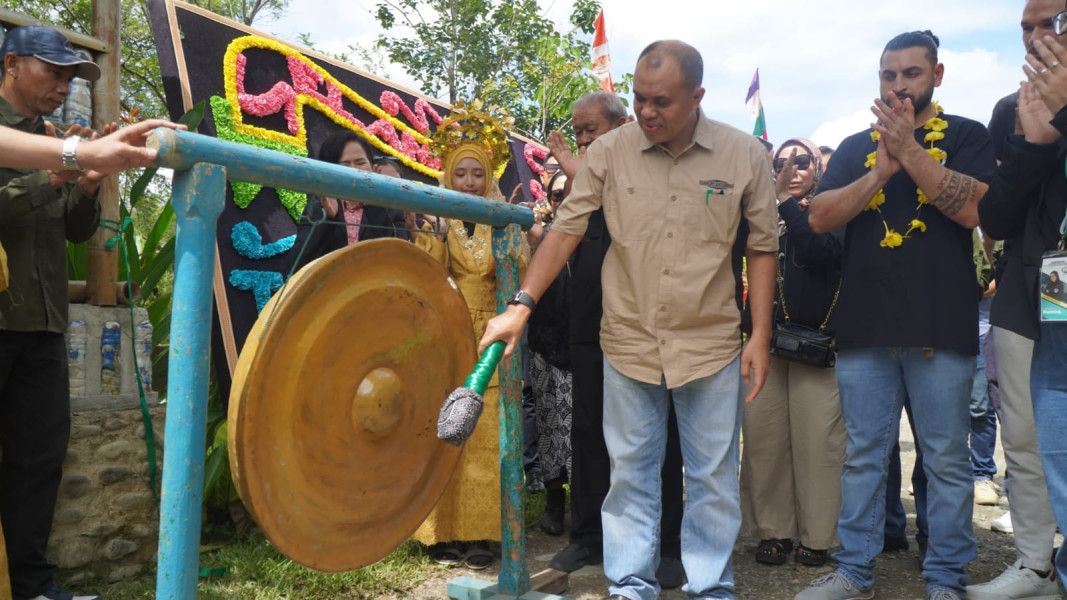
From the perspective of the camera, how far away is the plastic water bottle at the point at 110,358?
3.30 m

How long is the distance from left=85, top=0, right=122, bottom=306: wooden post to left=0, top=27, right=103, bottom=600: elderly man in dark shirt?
1.30ft

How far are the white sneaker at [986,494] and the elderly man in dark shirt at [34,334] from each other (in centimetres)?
455

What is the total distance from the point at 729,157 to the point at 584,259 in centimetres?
103

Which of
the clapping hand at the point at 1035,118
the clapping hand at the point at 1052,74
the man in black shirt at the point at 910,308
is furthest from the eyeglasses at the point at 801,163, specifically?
the clapping hand at the point at 1052,74

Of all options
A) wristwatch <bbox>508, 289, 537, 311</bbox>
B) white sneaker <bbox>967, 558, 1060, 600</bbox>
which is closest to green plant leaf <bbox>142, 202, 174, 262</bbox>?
wristwatch <bbox>508, 289, 537, 311</bbox>

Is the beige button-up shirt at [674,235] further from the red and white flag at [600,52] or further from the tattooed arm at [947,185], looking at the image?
the red and white flag at [600,52]

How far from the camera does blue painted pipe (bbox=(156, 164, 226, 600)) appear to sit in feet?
5.91

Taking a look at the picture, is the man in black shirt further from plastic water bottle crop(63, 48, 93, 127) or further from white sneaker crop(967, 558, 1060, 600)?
plastic water bottle crop(63, 48, 93, 127)

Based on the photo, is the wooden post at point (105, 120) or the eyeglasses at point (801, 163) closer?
the wooden post at point (105, 120)

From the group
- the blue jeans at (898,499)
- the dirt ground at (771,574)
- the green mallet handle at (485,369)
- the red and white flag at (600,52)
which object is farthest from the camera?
the red and white flag at (600,52)

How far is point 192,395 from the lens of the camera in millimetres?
1824

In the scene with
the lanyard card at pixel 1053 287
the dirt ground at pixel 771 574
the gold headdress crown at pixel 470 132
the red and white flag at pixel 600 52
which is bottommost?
the dirt ground at pixel 771 574

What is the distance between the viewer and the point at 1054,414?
2.33 m

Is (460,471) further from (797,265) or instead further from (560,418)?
(797,265)
